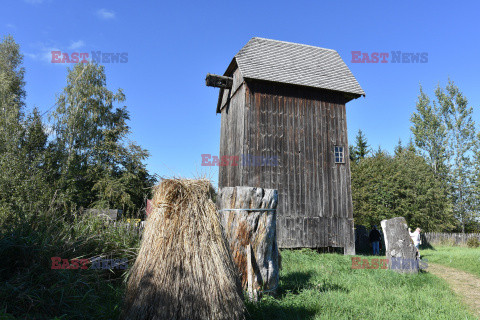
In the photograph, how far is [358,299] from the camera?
5230 millimetres

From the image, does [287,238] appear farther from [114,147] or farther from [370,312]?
[114,147]

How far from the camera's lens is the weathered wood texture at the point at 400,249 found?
859cm

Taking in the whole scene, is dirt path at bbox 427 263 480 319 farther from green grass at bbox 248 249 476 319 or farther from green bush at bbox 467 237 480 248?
green bush at bbox 467 237 480 248

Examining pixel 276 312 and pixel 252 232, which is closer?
pixel 276 312

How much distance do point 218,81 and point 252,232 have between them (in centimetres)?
1117

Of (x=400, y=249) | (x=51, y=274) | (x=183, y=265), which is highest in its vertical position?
(x=183, y=265)

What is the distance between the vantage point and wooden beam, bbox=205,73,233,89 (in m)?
14.8

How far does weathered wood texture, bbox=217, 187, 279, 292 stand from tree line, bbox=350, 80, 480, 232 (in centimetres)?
1993

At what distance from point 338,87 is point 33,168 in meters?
17.1

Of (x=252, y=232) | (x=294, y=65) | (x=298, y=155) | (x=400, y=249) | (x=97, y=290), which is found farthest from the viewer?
(x=294, y=65)

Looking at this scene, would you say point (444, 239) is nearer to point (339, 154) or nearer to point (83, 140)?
point (339, 154)

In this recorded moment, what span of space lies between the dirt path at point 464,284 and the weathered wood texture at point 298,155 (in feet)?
13.6

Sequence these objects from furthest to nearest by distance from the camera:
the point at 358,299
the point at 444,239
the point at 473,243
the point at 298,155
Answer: the point at 444,239 → the point at 473,243 → the point at 298,155 → the point at 358,299

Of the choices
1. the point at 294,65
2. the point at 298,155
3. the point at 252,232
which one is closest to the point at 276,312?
the point at 252,232
